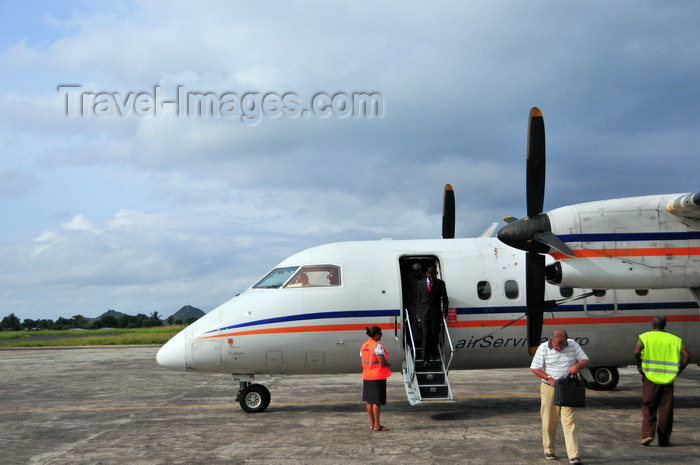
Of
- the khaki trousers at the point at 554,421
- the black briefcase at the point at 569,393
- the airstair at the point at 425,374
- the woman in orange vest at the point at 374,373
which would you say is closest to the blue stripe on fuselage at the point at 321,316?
the airstair at the point at 425,374

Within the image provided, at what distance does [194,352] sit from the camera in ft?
37.2

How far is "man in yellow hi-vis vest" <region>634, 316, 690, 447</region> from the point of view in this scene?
8.51 meters

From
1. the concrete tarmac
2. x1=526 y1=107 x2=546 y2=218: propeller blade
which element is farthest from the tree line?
x1=526 y1=107 x2=546 y2=218: propeller blade

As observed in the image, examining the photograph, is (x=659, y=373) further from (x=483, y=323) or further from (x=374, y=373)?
(x=374, y=373)

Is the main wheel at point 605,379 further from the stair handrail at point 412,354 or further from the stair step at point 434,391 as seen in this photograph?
the stair handrail at point 412,354

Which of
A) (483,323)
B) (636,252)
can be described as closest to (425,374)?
(483,323)

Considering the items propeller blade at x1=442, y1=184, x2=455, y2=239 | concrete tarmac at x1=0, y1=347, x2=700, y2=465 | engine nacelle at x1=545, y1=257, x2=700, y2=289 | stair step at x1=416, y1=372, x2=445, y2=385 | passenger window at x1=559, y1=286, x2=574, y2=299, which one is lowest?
concrete tarmac at x1=0, y1=347, x2=700, y2=465

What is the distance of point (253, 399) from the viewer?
1184cm

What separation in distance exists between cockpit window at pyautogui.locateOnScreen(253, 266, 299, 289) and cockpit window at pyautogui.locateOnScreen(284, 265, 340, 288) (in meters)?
0.16

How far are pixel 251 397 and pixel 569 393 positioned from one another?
6.69 meters

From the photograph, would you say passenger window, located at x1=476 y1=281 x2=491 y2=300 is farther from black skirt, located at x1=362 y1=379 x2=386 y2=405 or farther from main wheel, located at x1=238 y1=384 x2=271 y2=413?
main wheel, located at x1=238 y1=384 x2=271 y2=413

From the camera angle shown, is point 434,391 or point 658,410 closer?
point 658,410

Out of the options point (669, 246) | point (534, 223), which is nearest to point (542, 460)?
point (534, 223)

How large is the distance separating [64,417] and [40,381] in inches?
320
